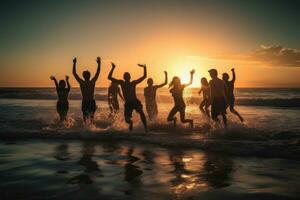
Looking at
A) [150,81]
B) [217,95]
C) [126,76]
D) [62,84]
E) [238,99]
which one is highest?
[126,76]

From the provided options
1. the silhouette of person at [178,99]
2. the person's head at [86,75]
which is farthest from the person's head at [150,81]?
the person's head at [86,75]

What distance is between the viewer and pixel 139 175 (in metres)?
6.26

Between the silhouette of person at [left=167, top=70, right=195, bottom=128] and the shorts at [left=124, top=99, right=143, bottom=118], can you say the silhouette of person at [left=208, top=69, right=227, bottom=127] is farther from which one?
the shorts at [left=124, top=99, right=143, bottom=118]

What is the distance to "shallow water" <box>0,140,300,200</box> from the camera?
512 centimetres

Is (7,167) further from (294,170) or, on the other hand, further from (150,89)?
(150,89)

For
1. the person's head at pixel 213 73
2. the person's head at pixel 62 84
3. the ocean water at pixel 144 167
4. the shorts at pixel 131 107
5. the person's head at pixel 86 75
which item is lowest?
the ocean water at pixel 144 167

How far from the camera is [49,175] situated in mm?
6188

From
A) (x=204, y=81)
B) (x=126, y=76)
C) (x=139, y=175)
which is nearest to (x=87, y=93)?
(x=126, y=76)

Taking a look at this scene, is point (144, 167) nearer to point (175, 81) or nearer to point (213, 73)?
point (213, 73)

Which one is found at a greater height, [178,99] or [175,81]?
[175,81]

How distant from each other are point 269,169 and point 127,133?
629 cm

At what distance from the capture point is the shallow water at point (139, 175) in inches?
202

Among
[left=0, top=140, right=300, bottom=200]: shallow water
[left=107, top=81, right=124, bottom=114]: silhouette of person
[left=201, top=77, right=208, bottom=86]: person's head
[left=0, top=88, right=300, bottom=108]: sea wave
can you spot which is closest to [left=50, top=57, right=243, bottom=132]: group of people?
[left=107, top=81, right=124, bottom=114]: silhouette of person

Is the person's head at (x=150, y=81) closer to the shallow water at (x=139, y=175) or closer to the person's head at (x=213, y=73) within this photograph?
the person's head at (x=213, y=73)
